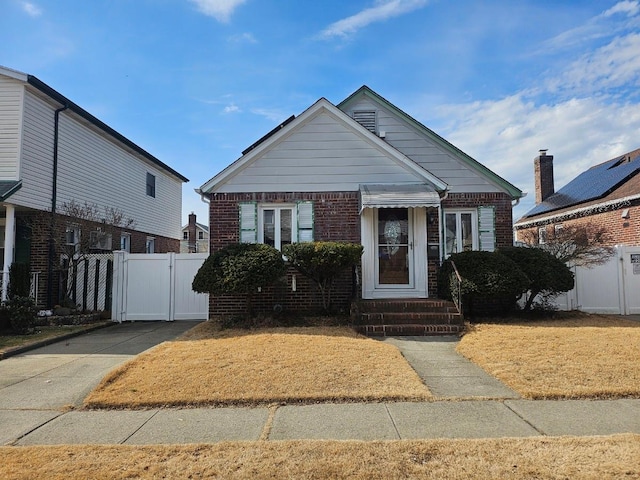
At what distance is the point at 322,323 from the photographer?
9.05 metres

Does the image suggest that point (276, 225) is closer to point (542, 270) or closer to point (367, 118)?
point (367, 118)

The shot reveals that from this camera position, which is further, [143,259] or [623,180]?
[623,180]

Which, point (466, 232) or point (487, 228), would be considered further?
point (466, 232)

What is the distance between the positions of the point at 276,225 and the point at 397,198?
320cm

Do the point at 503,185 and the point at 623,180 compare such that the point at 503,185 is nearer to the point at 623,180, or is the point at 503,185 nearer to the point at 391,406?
the point at 391,406

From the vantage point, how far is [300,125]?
10.6 meters

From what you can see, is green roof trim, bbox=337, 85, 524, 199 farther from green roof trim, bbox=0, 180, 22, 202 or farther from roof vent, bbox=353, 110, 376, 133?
green roof trim, bbox=0, 180, 22, 202

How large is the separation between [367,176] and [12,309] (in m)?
8.91

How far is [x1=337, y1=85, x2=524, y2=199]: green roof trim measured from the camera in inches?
437

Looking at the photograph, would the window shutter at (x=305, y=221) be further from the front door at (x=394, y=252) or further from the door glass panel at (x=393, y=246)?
the door glass panel at (x=393, y=246)

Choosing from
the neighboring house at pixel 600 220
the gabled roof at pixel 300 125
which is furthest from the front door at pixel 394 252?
the neighboring house at pixel 600 220

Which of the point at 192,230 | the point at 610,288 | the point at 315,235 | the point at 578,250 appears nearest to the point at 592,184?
the point at 610,288

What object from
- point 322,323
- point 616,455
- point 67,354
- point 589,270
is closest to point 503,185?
point 589,270

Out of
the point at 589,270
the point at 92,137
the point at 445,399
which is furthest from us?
the point at 92,137
